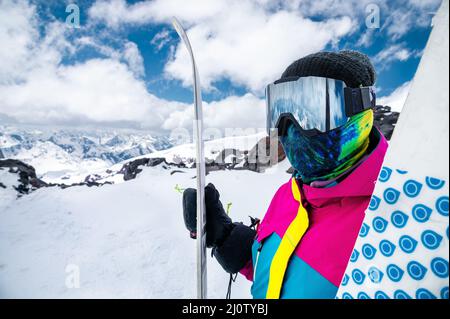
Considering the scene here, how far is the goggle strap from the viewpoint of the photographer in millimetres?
1156

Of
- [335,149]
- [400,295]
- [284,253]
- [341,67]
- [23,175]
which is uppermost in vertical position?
[341,67]

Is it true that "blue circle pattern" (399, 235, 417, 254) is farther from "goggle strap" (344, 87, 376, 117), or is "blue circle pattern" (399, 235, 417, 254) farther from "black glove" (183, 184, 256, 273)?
"black glove" (183, 184, 256, 273)

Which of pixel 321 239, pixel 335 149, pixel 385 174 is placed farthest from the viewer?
pixel 335 149

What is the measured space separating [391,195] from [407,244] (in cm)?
13

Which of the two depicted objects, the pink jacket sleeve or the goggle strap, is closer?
the goggle strap

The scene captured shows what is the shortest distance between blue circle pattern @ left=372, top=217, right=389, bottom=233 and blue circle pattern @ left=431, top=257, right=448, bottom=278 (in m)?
0.12

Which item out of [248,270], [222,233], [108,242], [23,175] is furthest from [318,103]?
[23,175]

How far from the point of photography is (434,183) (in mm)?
610

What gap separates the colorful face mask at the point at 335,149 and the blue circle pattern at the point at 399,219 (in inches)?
17.9

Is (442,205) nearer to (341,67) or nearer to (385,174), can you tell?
(385,174)

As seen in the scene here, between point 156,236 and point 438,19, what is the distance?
5.72 m

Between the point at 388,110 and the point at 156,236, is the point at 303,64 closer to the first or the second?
the point at 156,236

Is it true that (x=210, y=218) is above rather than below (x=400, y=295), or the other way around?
below

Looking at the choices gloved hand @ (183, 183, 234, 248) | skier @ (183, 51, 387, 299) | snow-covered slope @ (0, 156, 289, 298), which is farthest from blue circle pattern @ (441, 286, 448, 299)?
snow-covered slope @ (0, 156, 289, 298)
